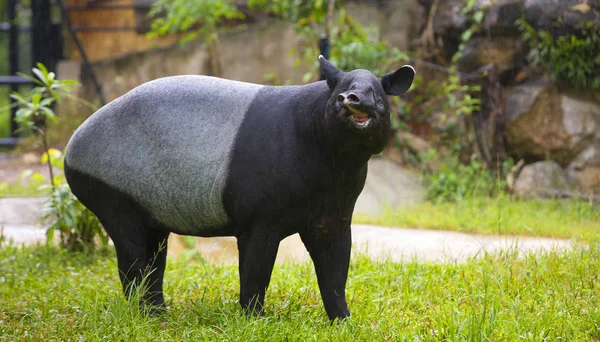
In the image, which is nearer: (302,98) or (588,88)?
(302,98)

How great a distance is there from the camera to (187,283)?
5.24m

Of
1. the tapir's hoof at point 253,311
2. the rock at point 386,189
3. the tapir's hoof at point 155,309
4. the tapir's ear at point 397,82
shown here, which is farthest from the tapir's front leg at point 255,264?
the rock at point 386,189

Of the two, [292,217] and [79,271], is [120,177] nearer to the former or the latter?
[292,217]

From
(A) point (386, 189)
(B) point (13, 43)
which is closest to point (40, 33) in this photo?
(B) point (13, 43)

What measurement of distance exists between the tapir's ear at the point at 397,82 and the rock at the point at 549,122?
6097 mm

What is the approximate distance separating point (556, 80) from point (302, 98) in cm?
627

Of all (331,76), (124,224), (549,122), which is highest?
(331,76)

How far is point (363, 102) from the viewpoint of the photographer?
3.51 metres

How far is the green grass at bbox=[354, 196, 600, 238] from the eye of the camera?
6.58m

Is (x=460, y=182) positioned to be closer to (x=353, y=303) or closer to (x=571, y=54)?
(x=571, y=54)

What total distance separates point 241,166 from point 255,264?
557 millimetres

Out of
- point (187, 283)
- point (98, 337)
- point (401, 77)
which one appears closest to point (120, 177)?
point (98, 337)

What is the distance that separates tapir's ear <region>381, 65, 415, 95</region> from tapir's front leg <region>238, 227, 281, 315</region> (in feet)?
3.41

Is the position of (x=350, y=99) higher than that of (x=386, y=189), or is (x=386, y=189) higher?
(x=350, y=99)
